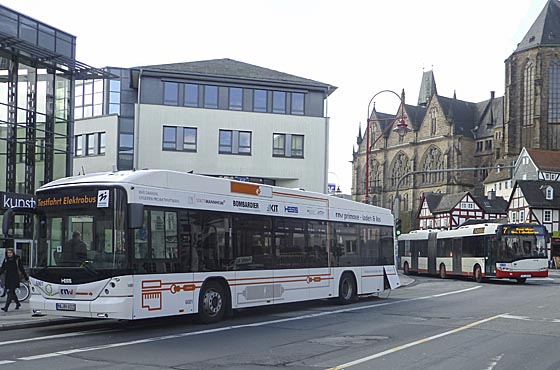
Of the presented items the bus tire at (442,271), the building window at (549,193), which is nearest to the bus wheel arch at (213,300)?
the bus tire at (442,271)

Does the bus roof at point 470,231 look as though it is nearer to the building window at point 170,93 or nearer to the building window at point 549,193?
the building window at point 170,93

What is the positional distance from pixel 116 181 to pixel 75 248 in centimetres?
142

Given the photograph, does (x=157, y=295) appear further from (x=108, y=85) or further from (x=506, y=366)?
(x=108, y=85)

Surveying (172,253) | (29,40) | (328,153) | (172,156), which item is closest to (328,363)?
(172,253)

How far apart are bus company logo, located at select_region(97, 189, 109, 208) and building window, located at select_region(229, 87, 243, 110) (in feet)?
110

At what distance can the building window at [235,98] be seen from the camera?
4647 centimetres

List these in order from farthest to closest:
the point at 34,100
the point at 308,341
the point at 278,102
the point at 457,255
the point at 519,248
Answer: the point at 278,102 → the point at 457,255 → the point at 519,248 → the point at 34,100 → the point at 308,341

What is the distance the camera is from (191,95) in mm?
45906

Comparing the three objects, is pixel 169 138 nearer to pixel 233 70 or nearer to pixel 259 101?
pixel 259 101

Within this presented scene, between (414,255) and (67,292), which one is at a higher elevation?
(67,292)

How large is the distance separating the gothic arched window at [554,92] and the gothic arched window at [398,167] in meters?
32.1

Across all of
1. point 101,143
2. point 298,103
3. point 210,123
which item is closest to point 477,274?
point 298,103

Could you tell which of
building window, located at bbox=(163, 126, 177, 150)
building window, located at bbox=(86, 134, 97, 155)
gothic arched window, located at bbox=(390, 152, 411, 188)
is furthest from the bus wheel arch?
gothic arched window, located at bbox=(390, 152, 411, 188)

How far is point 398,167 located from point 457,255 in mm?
101636
